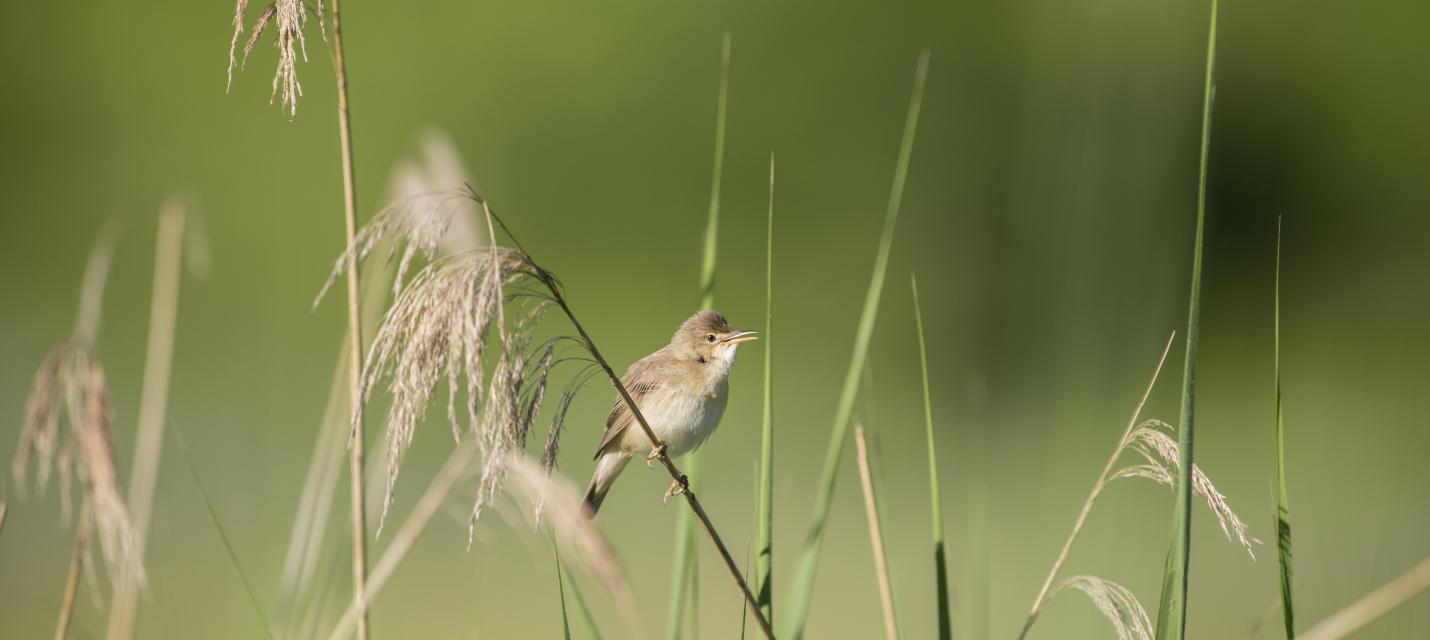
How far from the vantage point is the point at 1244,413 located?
9422 mm

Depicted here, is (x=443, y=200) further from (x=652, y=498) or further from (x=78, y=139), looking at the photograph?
(x=78, y=139)

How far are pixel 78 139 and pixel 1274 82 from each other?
9495 millimetres

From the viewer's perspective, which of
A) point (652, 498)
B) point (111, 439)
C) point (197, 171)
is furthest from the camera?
point (197, 171)

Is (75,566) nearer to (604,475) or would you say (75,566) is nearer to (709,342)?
(604,475)

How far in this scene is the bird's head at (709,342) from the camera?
9.04 feet

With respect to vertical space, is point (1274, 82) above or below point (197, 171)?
above

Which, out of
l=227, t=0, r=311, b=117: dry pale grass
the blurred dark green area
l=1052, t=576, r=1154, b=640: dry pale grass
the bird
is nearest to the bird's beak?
the bird

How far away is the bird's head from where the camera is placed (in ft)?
9.04

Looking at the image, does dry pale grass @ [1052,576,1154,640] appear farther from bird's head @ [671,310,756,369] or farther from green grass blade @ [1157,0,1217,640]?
bird's head @ [671,310,756,369]

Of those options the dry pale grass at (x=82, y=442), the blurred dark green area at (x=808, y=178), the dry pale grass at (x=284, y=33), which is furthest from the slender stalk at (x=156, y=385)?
the blurred dark green area at (x=808, y=178)

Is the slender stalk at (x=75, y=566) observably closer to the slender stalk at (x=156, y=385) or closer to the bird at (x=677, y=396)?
the slender stalk at (x=156, y=385)

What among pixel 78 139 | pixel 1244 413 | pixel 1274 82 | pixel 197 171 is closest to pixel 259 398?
pixel 197 171

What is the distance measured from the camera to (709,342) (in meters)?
2.79

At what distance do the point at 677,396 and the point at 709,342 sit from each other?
0.14 m
